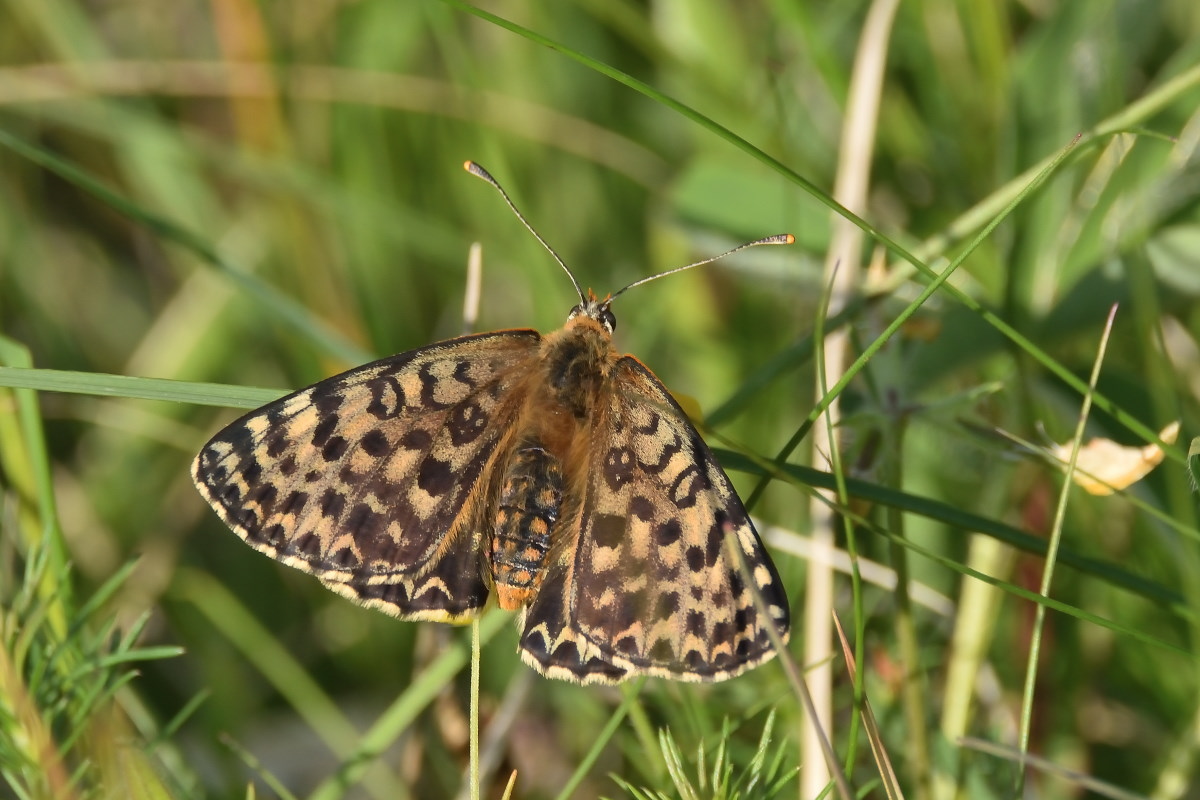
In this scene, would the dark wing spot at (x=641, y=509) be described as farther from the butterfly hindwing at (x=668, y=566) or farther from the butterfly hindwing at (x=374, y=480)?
the butterfly hindwing at (x=374, y=480)

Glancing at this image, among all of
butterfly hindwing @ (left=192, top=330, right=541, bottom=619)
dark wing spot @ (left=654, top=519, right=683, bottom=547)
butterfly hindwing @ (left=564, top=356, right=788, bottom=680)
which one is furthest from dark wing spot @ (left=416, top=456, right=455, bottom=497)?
dark wing spot @ (left=654, top=519, right=683, bottom=547)

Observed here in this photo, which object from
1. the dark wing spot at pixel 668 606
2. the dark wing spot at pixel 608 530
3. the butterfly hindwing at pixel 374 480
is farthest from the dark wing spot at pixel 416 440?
the dark wing spot at pixel 668 606

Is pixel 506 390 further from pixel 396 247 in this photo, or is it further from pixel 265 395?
pixel 396 247

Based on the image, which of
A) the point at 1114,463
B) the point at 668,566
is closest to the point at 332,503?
the point at 668,566

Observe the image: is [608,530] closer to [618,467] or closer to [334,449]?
[618,467]

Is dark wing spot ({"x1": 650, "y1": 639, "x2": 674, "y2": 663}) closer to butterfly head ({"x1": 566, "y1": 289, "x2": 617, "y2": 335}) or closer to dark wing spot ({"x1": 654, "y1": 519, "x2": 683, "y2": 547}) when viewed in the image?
dark wing spot ({"x1": 654, "y1": 519, "x2": 683, "y2": 547})
